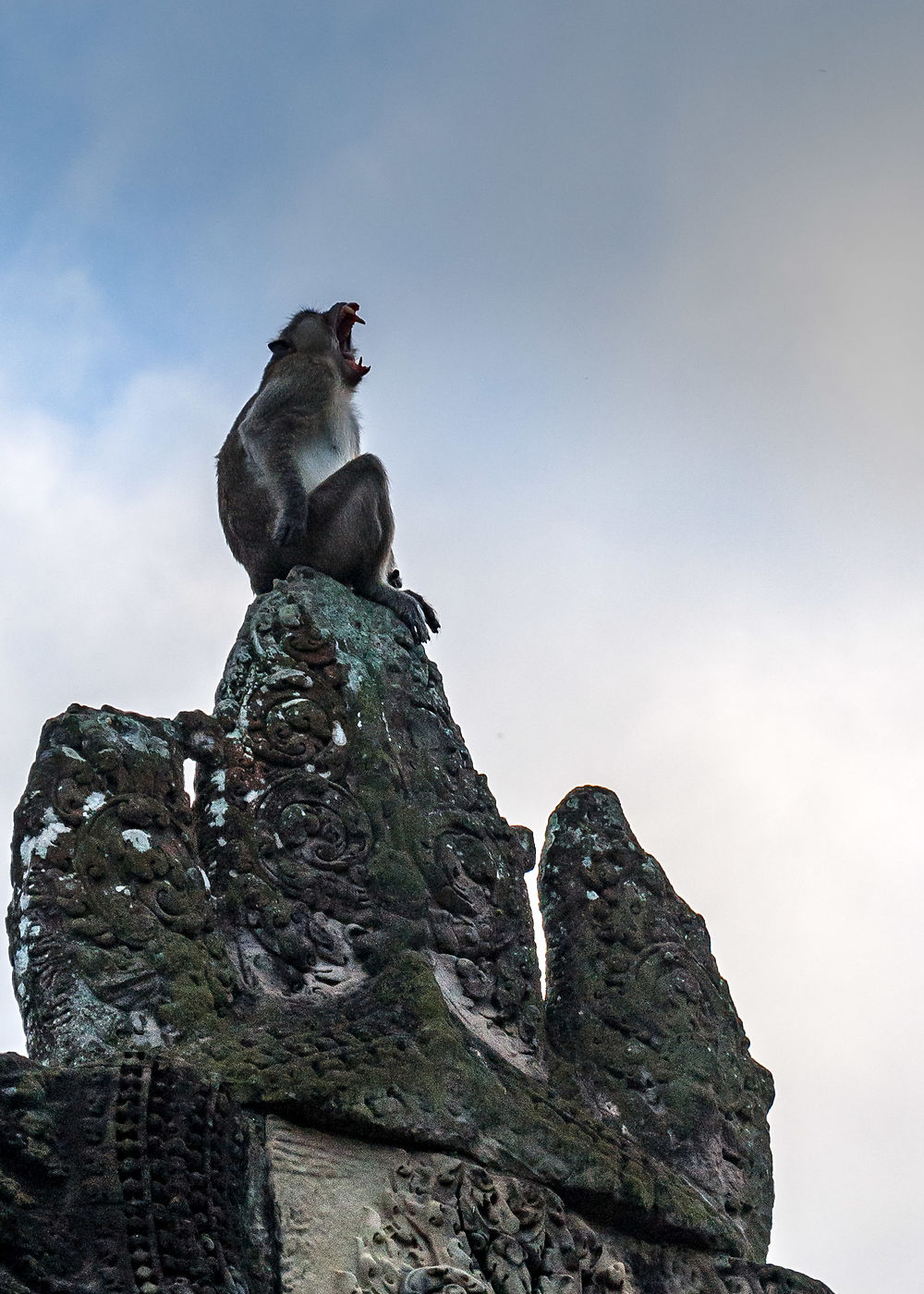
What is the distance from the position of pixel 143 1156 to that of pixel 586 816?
3085 millimetres

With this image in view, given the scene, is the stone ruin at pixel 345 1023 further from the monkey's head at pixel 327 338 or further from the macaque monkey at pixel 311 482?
the monkey's head at pixel 327 338

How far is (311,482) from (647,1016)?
3890 millimetres

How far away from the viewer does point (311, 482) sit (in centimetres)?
1067

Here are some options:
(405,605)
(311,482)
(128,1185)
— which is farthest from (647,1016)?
(311,482)

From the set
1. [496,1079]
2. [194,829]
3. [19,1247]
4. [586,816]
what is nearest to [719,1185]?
[496,1079]

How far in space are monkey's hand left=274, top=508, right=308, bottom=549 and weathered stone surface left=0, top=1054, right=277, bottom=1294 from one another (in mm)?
3951

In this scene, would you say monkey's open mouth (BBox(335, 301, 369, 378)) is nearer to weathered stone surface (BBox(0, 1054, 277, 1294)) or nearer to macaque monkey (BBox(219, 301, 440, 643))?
macaque monkey (BBox(219, 301, 440, 643))

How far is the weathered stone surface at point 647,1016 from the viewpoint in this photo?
25.0 ft

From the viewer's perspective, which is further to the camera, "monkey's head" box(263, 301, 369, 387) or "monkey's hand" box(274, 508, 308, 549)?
"monkey's head" box(263, 301, 369, 387)

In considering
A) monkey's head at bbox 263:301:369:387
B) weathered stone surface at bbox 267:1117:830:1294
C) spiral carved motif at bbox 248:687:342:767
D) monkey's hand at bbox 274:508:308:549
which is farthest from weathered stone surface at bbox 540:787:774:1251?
monkey's head at bbox 263:301:369:387

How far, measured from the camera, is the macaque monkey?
31.7 feet

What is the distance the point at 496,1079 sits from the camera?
704 centimetres

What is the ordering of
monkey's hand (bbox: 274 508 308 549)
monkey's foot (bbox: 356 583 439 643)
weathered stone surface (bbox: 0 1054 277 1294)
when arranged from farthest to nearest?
monkey's hand (bbox: 274 508 308 549) → monkey's foot (bbox: 356 583 439 643) → weathered stone surface (bbox: 0 1054 277 1294)

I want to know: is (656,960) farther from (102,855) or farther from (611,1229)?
(102,855)
